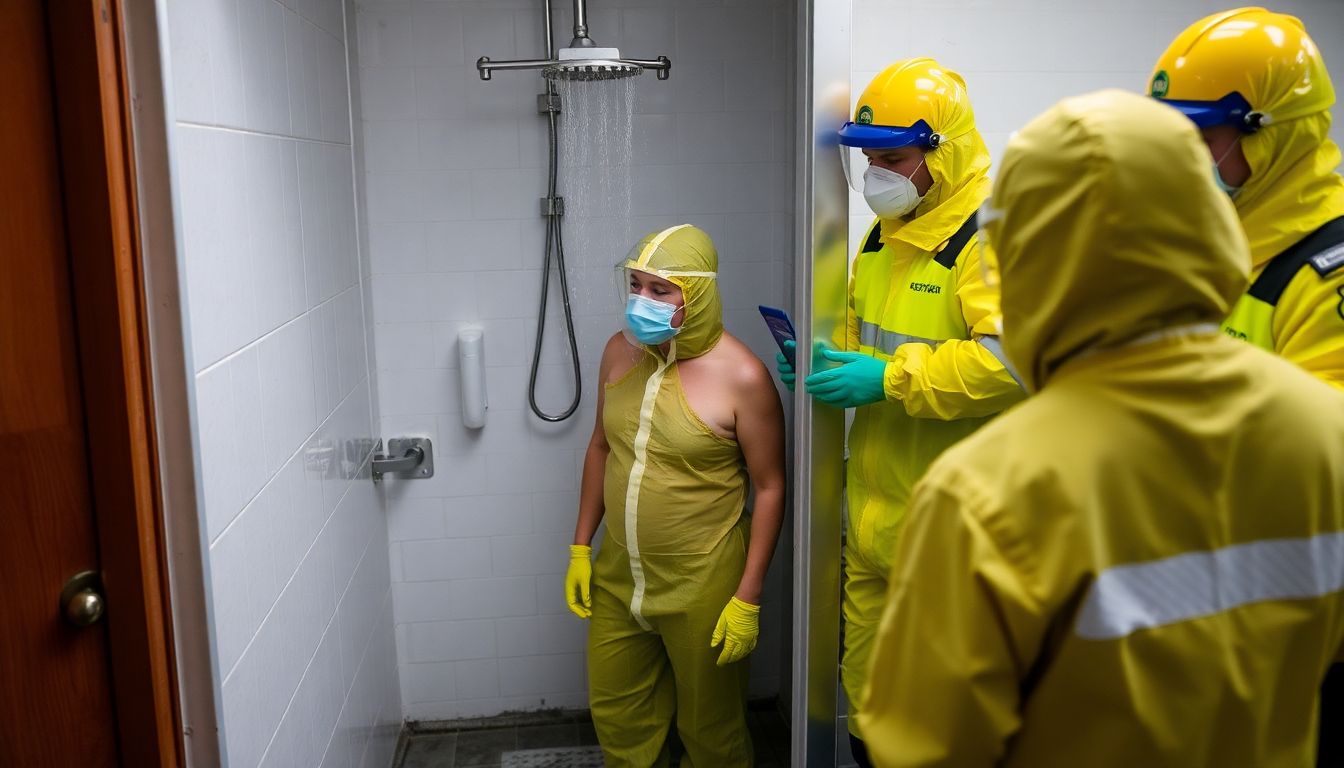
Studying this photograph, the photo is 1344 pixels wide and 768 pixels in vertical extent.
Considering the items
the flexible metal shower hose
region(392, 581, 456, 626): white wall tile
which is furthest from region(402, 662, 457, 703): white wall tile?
the flexible metal shower hose

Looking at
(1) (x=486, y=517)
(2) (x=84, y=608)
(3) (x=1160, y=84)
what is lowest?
(1) (x=486, y=517)

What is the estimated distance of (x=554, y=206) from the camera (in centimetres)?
288

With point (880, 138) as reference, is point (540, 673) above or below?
below

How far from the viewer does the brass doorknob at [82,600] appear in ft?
4.55

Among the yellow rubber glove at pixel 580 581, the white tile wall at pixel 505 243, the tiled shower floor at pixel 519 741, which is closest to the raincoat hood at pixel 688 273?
the white tile wall at pixel 505 243

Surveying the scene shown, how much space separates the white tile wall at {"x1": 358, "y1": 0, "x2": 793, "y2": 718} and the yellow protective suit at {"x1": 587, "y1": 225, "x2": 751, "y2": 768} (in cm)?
47

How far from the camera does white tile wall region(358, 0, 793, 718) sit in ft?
9.36

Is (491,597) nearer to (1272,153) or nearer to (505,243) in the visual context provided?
(505,243)

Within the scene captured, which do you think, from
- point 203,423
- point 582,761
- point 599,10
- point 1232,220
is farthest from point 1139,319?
point 582,761

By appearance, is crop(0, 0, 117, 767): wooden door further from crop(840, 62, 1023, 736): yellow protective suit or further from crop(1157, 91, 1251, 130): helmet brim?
crop(1157, 91, 1251, 130): helmet brim

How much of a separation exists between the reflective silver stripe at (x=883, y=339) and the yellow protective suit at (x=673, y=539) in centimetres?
40

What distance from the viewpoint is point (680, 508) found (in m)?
2.50

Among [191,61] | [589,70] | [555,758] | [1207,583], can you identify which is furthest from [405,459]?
[1207,583]

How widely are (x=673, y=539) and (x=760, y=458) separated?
285mm
